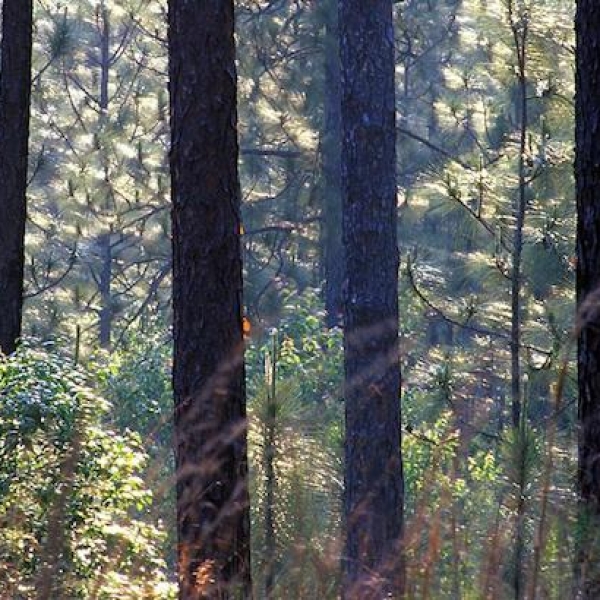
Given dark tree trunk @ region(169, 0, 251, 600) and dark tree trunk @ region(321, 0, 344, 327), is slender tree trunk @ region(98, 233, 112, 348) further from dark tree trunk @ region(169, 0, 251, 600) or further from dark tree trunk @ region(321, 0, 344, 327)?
dark tree trunk @ region(169, 0, 251, 600)

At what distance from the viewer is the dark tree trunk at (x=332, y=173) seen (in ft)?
69.8

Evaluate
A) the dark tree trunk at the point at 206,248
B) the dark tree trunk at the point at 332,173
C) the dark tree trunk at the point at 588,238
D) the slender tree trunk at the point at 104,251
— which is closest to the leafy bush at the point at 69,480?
the dark tree trunk at the point at 206,248

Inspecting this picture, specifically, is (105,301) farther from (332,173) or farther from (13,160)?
(13,160)

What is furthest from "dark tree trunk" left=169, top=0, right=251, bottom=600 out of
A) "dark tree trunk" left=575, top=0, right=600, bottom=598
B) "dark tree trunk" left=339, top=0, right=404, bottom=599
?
"dark tree trunk" left=339, top=0, right=404, bottom=599

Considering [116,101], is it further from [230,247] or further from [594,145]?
[594,145]

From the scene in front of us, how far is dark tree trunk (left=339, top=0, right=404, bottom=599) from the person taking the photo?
10953 mm

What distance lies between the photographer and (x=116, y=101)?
29422 millimetres

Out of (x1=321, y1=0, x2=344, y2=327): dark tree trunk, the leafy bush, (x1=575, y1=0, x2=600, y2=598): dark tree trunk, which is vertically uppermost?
(x1=321, y1=0, x2=344, y2=327): dark tree trunk

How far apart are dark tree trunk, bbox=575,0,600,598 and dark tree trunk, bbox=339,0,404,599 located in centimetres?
626

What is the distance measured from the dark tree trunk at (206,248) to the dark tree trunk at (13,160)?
3974 mm

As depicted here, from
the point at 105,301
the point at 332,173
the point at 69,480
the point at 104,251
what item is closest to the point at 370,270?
the point at 69,480

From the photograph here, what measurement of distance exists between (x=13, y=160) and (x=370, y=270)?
299 centimetres

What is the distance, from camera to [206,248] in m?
7.44

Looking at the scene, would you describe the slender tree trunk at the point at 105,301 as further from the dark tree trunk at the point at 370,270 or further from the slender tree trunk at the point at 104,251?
the dark tree trunk at the point at 370,270
